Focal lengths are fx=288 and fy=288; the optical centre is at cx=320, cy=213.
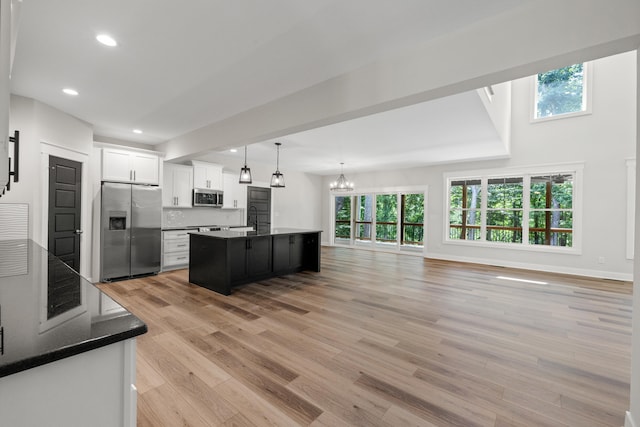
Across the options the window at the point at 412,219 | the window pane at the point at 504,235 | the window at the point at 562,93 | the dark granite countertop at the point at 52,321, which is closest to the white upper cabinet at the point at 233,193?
the window at the point at 412,219

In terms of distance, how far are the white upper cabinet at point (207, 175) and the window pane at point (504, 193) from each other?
261 inches

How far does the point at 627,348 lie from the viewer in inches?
108

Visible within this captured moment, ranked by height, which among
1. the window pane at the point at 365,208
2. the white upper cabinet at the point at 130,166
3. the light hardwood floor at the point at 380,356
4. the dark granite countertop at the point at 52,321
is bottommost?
the light hardwood floor at the point at 380,356

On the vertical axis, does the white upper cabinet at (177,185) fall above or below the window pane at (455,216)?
above

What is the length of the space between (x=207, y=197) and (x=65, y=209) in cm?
262

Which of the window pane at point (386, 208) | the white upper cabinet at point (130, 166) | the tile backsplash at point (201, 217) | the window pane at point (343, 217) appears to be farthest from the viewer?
the window pane at point (343, 217)

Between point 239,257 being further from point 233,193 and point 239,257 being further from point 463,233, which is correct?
point 463,233

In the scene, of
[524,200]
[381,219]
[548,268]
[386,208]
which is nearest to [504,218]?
[524,200]

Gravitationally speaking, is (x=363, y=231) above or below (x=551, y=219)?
below

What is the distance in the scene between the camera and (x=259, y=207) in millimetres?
8398

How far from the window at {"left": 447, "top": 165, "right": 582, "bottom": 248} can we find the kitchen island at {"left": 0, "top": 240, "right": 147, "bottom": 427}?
7.74 metres

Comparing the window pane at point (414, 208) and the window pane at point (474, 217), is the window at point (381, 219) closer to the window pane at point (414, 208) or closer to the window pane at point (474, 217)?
the window pane at point (414, 208)

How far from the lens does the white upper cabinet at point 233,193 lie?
278 inches

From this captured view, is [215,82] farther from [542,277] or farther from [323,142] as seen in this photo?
[542,277]
